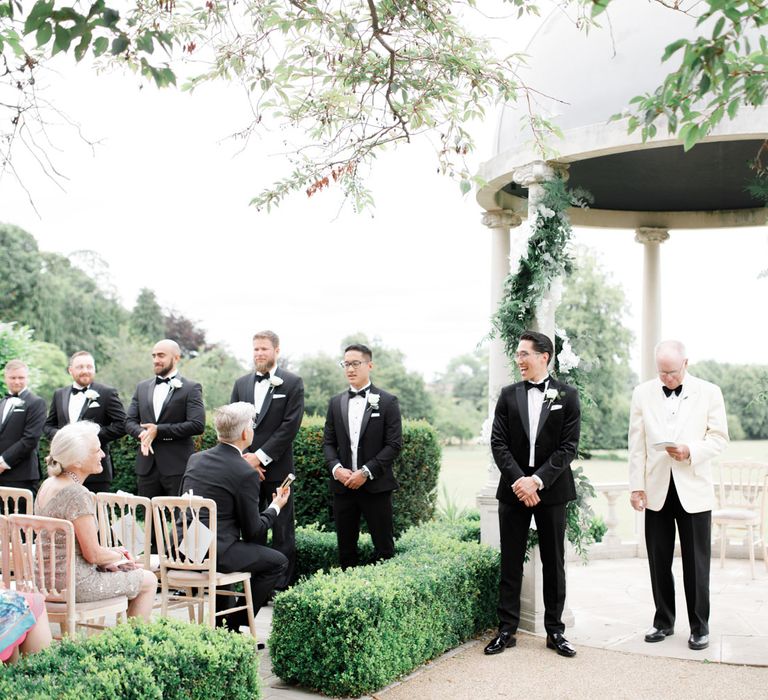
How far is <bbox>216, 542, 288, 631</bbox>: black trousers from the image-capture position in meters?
5.24

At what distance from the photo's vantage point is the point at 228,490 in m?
5.18

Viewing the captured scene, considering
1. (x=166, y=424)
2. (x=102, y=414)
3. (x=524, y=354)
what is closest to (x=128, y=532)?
(x=166, y=424)

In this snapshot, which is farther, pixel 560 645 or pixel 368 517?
pixel 368 517

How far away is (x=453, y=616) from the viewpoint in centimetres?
561

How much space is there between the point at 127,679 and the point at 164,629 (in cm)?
49

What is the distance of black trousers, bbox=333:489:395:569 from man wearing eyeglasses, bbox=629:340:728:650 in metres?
1.79

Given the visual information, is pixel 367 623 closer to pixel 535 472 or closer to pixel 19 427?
pixel 535 472

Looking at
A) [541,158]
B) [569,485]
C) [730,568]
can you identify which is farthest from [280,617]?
[730,568]

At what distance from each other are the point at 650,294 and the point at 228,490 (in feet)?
18.5

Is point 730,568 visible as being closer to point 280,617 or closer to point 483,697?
point 483,697

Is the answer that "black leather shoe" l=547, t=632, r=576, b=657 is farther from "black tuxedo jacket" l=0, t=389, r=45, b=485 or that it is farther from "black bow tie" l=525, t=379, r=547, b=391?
"black tuxedo jacket" l=0, t=389, r=45, b=485

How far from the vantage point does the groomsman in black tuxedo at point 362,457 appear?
21.2ft

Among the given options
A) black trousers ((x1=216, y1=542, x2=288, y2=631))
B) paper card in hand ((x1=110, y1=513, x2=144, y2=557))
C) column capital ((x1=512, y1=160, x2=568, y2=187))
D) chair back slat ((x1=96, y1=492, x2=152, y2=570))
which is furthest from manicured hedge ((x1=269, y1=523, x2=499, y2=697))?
column capital ((x1=512, y1=160, x2=568, y2=187))

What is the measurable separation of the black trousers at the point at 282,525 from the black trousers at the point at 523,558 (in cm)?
183
